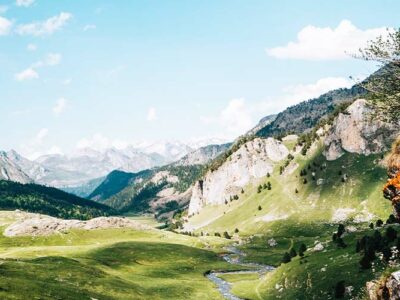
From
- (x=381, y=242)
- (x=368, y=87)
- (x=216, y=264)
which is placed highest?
(x=368, y=87)

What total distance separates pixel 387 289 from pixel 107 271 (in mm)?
107874

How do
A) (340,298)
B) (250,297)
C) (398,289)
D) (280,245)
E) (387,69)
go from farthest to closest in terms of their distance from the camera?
(280,245)
(250,297)
(340,298)
(387,69)
(398,289)

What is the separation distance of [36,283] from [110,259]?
73744 mm

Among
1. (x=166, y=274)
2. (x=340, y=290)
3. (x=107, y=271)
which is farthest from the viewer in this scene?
(x=166, y=274)

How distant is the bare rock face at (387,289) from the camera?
23.7 metres

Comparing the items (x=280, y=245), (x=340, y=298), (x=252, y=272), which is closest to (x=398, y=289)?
(x=340, y=298)

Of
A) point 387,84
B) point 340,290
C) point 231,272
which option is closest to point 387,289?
point 387,84

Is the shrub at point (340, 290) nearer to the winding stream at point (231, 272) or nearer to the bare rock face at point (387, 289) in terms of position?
the winding stream at point (231, 272)

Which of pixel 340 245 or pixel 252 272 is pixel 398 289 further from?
pixel 252 272

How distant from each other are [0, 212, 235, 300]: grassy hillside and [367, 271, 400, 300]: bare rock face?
49.8 m

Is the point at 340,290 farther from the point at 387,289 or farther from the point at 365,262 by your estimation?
the point at 387,289

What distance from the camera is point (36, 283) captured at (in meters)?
71.8

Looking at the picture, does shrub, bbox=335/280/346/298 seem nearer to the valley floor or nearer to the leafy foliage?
the valley floor

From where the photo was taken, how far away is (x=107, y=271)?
122750mm
